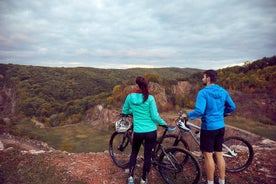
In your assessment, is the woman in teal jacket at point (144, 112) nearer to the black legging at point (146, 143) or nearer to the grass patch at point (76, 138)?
the black legging at point (146, 143)

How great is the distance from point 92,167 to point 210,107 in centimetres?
325

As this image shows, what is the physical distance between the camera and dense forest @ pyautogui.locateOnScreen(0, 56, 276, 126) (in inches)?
1310

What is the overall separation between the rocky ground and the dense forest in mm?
26099

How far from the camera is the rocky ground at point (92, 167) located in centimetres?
431

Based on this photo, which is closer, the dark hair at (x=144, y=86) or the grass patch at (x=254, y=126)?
the dark hair at (x=144, y=86)

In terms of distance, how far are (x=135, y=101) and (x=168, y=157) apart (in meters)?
1.41

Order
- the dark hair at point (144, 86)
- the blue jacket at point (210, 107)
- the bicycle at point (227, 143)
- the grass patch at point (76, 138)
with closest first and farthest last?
the blue jacket at point (210, 107) → the dark hair at point (144, 86) → the bicycle at point (227, 143) → the grass patch at point (76, 138)

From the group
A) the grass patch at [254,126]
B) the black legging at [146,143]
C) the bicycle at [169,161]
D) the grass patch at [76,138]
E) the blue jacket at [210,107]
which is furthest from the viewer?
the grass patch at [76,138]

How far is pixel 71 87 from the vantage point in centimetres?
7075

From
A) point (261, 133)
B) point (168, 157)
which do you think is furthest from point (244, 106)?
point (168, 157)

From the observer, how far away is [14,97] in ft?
210

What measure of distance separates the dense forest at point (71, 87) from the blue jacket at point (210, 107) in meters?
28.1

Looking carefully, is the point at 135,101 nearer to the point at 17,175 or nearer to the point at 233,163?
the point at 233,163

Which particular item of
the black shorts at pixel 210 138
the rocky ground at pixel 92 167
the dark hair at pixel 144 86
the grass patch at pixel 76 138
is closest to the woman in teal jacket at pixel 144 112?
the dark hair at pixel 144 86
